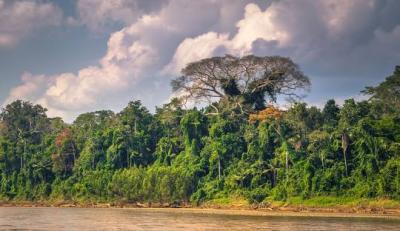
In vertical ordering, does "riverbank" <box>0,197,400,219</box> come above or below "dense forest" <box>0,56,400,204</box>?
below

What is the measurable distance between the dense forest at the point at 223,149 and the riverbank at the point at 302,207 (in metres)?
0.81

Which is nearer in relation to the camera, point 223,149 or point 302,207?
point 302,207

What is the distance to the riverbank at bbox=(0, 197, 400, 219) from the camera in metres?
47.4

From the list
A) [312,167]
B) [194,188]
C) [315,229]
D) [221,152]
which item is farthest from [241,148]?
[315,229]

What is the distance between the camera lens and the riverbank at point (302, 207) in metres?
47.4

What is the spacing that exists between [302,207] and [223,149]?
13.1 meters

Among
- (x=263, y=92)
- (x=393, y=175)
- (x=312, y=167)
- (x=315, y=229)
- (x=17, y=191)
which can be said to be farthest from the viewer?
(x=17, y=191)

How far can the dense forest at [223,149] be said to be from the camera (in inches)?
2069

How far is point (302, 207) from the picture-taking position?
5228cm

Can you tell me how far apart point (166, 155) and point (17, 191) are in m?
22.6

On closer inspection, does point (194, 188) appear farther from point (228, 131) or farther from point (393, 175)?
point (393, 175)

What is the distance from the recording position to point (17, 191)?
76938 mm

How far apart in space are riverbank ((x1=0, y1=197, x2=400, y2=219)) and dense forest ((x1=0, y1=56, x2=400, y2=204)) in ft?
2.66

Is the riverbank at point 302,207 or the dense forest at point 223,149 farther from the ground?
the dense forest at point 223,149
